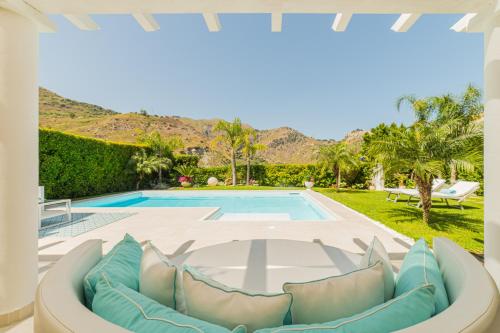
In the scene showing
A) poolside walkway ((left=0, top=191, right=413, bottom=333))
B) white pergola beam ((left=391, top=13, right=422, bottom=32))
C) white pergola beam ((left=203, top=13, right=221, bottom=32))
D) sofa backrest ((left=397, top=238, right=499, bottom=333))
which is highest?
white pergola beam ((left=203, top=13, right=221, bottom=32))

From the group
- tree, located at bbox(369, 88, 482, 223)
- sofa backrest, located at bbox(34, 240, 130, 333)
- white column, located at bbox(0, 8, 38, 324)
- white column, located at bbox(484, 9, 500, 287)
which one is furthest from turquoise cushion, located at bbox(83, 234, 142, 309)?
tree, located at bbox(369, 88, 482, 223)

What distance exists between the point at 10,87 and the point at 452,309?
12.8 ft

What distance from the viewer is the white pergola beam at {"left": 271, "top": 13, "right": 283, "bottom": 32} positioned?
2997 mm

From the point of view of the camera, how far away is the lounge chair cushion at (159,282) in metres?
1.38

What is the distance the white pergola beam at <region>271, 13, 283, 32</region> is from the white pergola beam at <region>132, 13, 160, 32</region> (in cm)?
142

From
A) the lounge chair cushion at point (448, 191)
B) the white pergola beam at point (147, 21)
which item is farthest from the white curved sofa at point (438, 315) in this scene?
the lounge chair cushion at point (448, 191)

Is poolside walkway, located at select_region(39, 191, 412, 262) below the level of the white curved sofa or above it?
below

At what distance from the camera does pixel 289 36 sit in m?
28.8

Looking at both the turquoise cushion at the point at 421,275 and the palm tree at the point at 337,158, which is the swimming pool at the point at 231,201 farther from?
the turquoise cushion at the point at 421,275

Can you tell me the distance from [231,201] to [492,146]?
457 inches

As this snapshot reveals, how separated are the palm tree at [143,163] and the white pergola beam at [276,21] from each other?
1506cm

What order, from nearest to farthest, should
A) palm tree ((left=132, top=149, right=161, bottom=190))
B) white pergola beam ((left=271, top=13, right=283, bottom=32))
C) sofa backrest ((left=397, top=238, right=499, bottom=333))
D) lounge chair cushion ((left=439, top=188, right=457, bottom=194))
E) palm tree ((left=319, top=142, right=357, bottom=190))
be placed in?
1. sofa backrest ((left=397, top=238, right=499, bottom=333))
2. white pergola beam ((left=271, top=13, right=283, bottom=32))
3. lounge chair cushion ((left=439, top=188, right=457, bottom=194))
4. palm tree ((left=319, top=142, right=357, bottom=190))
5. palm tree ((left=132, top=149, right=161, bottom=190))

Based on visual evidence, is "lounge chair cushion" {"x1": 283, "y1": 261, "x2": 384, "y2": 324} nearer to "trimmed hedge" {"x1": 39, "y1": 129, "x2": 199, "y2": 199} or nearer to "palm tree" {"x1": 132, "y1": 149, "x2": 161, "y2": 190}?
"trimmed hedge" {"x1": 39, "y1": 129, "x2": 199, "y2": 199}

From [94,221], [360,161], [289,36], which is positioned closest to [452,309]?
[94,221]
